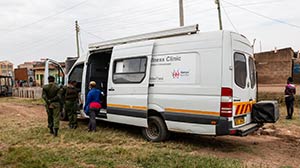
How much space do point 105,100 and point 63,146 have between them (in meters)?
2.45

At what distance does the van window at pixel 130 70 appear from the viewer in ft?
22.9

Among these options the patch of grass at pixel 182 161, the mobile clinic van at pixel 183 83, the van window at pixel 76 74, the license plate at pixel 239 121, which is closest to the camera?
the patch of grass at pixel 182 161

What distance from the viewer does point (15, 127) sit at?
8.95 metres

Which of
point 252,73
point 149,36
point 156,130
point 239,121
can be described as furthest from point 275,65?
point 156,130

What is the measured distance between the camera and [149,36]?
7.14m

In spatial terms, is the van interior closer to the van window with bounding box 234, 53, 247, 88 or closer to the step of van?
the van window with bounding box 234, 53, 247, 88

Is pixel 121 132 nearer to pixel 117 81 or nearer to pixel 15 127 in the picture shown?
pixel 117 81

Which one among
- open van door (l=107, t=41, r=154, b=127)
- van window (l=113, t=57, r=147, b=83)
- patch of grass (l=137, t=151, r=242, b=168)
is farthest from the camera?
van window (l=113, t=57, r=147, b=83)

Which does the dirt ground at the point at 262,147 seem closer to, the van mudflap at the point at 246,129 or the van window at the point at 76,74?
the van mudflap at the point at 246,129

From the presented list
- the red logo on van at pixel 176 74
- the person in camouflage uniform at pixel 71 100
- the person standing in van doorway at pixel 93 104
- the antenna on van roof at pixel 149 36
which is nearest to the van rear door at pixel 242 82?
the antenna on van roof at pixel 149 36

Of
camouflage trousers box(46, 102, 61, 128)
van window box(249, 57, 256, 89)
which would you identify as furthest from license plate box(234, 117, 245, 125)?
camouflage trousers box(46, 102, 61, 128)

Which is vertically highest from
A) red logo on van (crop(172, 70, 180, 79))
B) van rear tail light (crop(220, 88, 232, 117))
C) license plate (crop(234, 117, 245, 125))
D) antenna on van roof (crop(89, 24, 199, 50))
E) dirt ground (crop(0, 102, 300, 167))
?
antenna on van roof (crop(89, 24, 199, 50))

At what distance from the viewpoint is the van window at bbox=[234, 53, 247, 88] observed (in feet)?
19.5

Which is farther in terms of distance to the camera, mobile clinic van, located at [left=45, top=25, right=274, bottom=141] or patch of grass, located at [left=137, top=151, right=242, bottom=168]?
mobile clinic van, located at [left=45, top=25, right=274, bottom=141]
